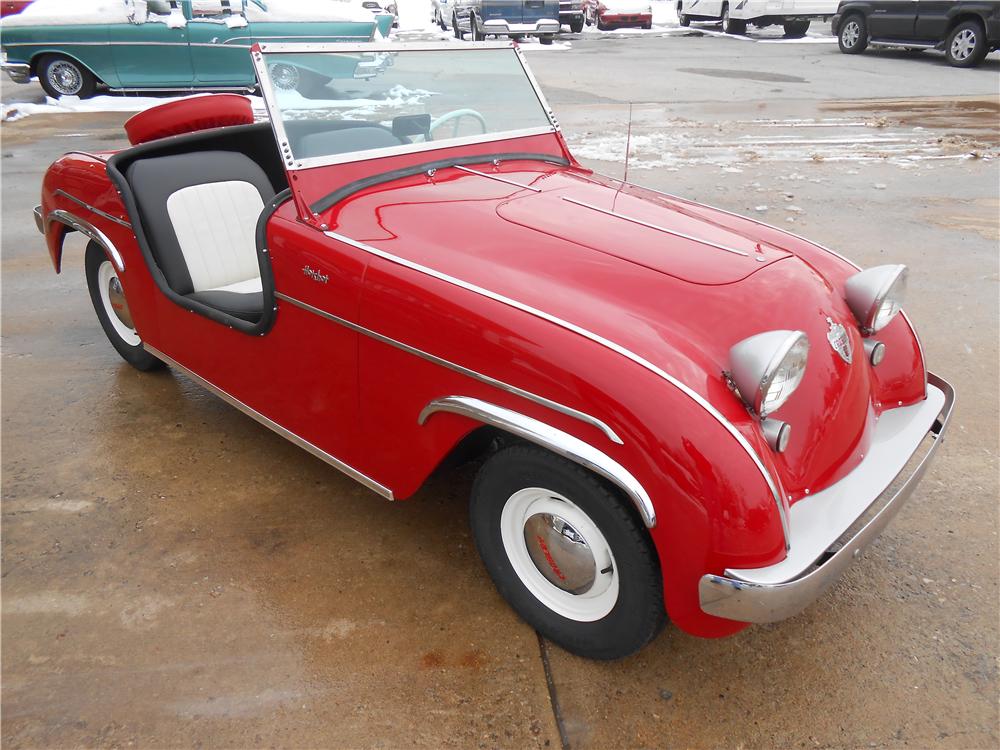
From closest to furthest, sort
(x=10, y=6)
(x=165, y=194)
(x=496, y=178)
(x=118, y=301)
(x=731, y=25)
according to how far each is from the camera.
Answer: (x=496, y=178)
(x=165, y=194)
(x=118, y=301)
(x=10, y=6)
(x=731, y=25)

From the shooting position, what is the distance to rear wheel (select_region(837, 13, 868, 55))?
14383 mm

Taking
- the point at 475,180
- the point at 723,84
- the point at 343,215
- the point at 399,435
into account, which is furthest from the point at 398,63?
the point at 723,84

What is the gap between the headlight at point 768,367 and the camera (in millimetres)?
1831

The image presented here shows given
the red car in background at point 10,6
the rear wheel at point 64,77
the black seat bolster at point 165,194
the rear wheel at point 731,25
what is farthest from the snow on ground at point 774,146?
the red car in background at point 10,6

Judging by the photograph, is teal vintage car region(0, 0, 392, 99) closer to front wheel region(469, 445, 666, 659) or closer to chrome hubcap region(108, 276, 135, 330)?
chrome hubcap region(108, 276, 135, 330)

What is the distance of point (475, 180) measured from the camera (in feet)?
9.10

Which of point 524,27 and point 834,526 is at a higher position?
point 524,27

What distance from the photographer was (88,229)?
3.45 m

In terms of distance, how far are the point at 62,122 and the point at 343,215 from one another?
31.1 ft

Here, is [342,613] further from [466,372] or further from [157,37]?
[157,37]

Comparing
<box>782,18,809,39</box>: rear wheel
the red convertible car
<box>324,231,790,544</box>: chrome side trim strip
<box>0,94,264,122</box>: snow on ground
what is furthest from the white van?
<box>324,231,790,544</box>: chrome side trim strip

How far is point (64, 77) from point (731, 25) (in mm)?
15306

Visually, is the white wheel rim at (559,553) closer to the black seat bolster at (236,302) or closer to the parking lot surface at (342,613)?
the parking lot surface at (342,613)

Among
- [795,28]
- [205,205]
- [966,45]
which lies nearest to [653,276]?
[205,205]
